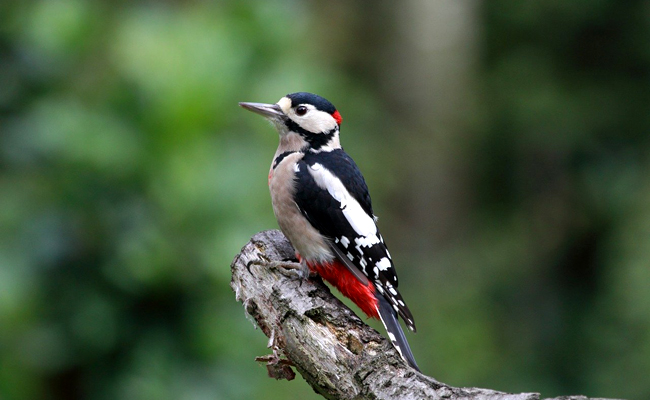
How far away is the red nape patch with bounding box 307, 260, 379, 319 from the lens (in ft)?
10.6

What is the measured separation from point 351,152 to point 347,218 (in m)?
3.73

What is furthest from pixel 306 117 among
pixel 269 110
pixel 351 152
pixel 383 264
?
pixel 351 152

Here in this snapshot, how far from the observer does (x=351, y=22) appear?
9531mm

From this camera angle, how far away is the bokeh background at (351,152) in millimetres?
4574

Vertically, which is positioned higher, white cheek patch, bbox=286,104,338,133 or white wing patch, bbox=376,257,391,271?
white cheek patch, bbox=286,104,338,133

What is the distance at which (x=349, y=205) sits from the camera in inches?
130

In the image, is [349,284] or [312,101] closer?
[349,284]

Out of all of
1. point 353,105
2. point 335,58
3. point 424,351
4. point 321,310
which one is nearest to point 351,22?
point 335,58

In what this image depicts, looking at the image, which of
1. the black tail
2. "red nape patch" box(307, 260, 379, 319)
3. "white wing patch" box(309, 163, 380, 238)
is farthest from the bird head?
the black tail

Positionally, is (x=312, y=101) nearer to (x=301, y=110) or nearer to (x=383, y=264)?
(x=301, y=110)

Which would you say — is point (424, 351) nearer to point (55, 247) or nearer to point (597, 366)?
point (597, 366)

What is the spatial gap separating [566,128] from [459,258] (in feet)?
6.30

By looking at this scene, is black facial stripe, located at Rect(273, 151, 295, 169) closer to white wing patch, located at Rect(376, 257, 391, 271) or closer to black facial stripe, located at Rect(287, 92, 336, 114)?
black facial stripe, located at Rect(287, 92, 336, 114)

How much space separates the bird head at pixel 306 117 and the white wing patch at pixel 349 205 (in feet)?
0.84
